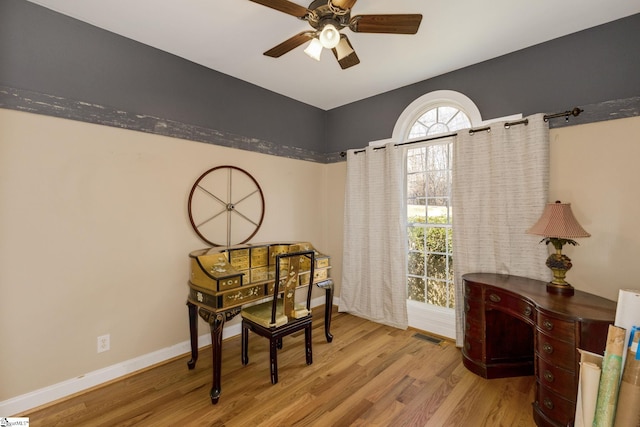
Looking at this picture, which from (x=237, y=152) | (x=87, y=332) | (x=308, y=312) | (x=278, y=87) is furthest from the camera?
(x=278, y=87)

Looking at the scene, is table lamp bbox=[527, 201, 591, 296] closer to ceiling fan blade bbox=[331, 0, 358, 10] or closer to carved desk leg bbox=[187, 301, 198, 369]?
ceiling fan blade bbox=[331, 0, 358, 10]

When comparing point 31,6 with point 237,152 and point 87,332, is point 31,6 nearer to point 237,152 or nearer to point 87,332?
point 237,152

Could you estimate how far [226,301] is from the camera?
2.09 metres

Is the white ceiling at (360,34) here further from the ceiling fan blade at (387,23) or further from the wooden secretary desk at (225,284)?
the wooden secretary desk at (225,284)

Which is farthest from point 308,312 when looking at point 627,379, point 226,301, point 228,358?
point 627,379

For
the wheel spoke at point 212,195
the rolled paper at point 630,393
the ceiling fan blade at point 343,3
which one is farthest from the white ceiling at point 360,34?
the rolled paper at point 630,393

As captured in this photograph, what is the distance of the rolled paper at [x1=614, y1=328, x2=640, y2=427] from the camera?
1.22 m

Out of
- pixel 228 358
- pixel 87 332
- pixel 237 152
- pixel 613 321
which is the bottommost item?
pixel 228 358

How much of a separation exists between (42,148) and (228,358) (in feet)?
7.17

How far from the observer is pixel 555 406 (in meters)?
1.71

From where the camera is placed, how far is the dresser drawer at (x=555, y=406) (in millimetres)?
1661

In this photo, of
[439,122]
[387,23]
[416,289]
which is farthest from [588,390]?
[439,122]

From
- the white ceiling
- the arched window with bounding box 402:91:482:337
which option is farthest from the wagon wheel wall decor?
the arched window with bounding box 402:91:482:337

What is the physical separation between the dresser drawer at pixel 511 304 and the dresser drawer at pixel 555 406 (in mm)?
420
